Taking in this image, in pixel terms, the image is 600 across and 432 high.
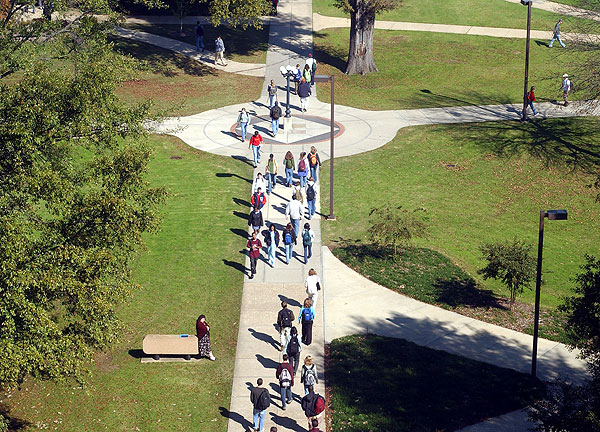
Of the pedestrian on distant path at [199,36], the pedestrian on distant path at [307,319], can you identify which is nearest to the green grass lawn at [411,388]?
the pedestrian on distant path at [307,319]

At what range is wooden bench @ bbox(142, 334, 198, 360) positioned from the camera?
20453mm

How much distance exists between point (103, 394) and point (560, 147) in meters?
24.9

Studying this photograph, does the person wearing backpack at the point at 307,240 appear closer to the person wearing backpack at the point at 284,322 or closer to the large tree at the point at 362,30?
the person wearing backpack at the point at 284,322

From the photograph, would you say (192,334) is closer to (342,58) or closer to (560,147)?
(560,147)

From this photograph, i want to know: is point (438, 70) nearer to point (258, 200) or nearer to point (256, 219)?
point (258, 200)

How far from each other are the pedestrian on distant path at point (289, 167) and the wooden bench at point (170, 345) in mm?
11319

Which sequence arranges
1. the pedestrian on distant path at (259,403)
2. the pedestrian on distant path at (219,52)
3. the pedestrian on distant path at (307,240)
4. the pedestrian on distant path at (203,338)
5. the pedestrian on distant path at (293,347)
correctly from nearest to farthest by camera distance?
the pedestrian on distant path at (259,403) < the pedestrian on distant path at (293,347) < the pedestrian on distant path at (203,338) < the pedestrian on distant path at (307,240) < the pedestrian on distant path at (219,52)

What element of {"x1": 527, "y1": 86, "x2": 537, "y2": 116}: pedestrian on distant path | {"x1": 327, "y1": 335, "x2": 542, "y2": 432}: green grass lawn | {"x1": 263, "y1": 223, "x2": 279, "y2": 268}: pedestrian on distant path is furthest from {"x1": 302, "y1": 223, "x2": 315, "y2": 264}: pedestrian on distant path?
{"x1": 527, "y1": 86, "x2": 537, "y2": 116}: pedestrian on distant path

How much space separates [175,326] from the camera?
874 inches

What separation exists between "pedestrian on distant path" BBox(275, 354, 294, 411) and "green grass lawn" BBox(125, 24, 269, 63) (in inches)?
1260

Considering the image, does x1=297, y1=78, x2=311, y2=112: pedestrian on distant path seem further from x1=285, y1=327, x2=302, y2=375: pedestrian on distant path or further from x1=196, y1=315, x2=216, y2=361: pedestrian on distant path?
x1=285, y1=327, x2=302, y2=375: pedestrian on distant path

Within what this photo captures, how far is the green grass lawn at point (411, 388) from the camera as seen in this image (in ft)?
60.2

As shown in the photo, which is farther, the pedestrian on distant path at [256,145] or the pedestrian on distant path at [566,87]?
the pedestrian on distant path at [566,87]

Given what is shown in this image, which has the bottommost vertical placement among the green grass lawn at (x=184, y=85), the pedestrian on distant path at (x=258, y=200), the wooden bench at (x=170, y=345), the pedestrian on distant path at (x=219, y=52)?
the wooden bench at (x=170, y=345)
